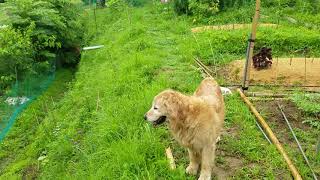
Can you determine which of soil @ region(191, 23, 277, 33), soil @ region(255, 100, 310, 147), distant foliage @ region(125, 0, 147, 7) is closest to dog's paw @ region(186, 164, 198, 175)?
soil @ region(255, 100, 310, 147)

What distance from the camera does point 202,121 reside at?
492 cm

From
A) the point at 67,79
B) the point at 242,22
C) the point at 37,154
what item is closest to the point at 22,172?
the point at 37,154

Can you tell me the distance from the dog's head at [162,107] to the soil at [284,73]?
496cm

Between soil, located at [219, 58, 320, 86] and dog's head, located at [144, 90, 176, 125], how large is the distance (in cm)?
496

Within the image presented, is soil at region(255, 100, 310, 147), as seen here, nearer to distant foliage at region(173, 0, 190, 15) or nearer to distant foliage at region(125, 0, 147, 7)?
→ distant foliage at region(173, 0, 190, 15)

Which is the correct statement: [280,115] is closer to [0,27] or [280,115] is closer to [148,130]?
[148,130]

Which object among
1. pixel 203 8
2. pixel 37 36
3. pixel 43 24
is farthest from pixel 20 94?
pixel 203 8

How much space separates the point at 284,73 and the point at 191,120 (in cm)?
569

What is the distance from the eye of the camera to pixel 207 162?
16.5ft

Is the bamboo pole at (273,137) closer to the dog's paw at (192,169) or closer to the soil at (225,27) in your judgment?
the dog's paw at (192,169)

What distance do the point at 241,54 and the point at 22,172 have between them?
710 cm

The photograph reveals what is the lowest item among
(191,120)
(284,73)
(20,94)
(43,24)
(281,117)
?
(20,94)

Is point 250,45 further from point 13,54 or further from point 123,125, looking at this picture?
point 13,54

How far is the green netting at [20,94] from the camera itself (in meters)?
10.1
